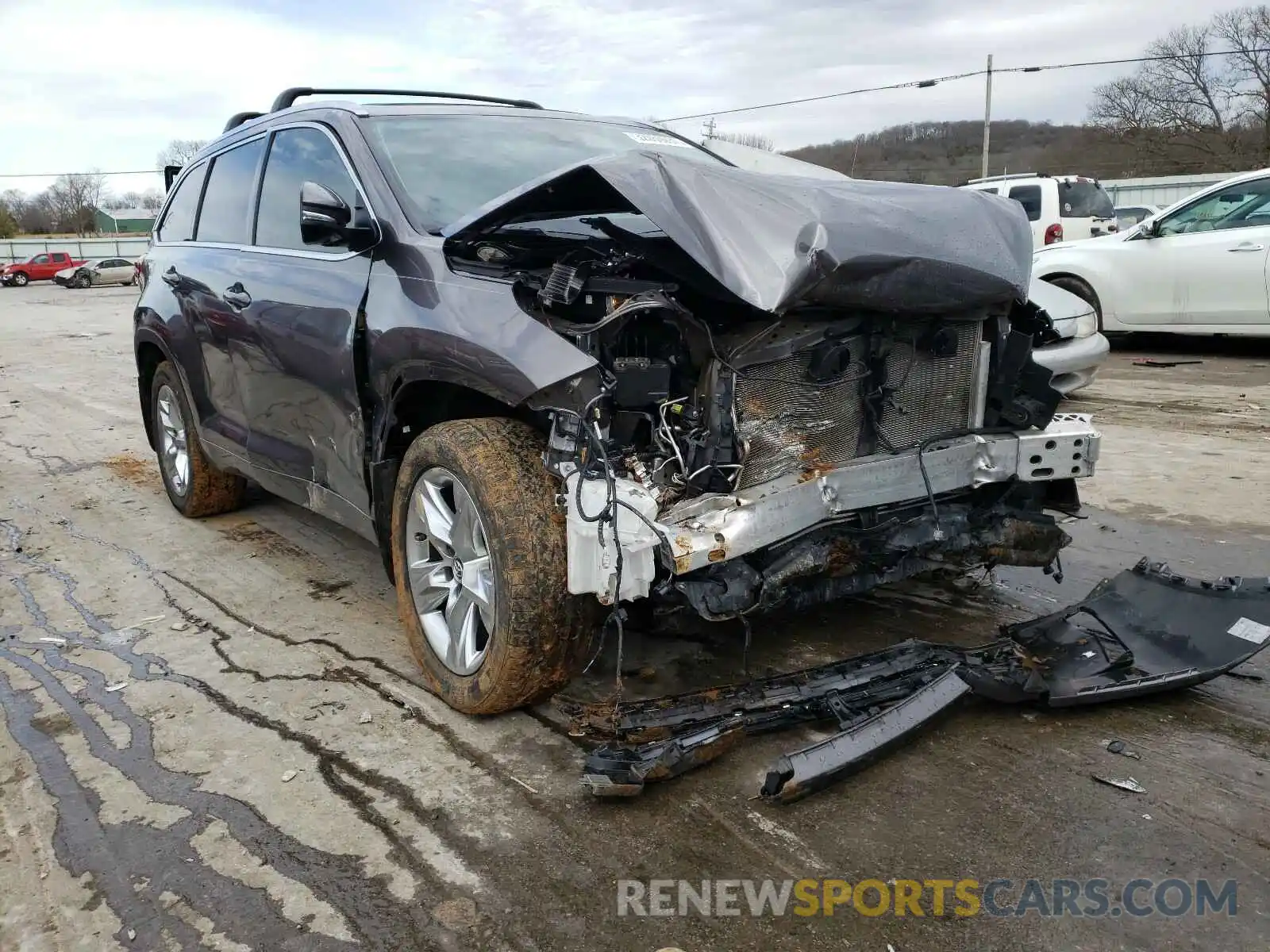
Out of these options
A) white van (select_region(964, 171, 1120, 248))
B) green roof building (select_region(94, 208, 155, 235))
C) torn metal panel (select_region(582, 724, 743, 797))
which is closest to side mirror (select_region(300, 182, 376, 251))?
torn metal panel (select_region(582, 724, 743, 797))

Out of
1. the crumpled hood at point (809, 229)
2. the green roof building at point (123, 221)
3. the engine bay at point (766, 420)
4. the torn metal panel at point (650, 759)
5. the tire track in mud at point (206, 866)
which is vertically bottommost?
the tire track in mud at point (206, 866)

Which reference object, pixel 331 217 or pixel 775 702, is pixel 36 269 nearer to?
pixel 331 217

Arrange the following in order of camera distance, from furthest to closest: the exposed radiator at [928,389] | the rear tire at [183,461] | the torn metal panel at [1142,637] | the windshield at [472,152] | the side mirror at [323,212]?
1. the rear tire at [183,461]
2. the windshield at [472,152]
3. the side mirror at [323,212]
4. the exposed radiator at [928,389]
5. the torn metal panel at [1142,637]

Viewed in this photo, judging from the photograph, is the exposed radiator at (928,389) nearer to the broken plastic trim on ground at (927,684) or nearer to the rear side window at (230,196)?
the broken plastic trim on ground at (927,684)

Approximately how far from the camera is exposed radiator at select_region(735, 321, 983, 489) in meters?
2.89

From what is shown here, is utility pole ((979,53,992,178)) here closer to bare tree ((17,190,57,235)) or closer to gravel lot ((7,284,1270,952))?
gravel lot ((7,284,1270,952))

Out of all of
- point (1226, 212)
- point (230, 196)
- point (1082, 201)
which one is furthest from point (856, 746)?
point (1082, 201)

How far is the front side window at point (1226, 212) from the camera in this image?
9203 mm

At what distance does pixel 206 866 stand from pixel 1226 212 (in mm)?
10283

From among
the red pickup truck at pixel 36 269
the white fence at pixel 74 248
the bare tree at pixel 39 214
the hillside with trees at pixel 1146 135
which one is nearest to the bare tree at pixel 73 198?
the bare tree at pixel 39 214

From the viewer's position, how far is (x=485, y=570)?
3.02m

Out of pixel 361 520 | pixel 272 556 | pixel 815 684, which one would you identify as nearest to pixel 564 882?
pixel 815 684

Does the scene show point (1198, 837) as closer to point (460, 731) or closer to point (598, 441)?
point (598, 441)

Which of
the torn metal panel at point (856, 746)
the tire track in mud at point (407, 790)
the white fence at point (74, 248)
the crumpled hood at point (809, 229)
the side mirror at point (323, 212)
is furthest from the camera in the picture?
the white fence at point (74, 248)
